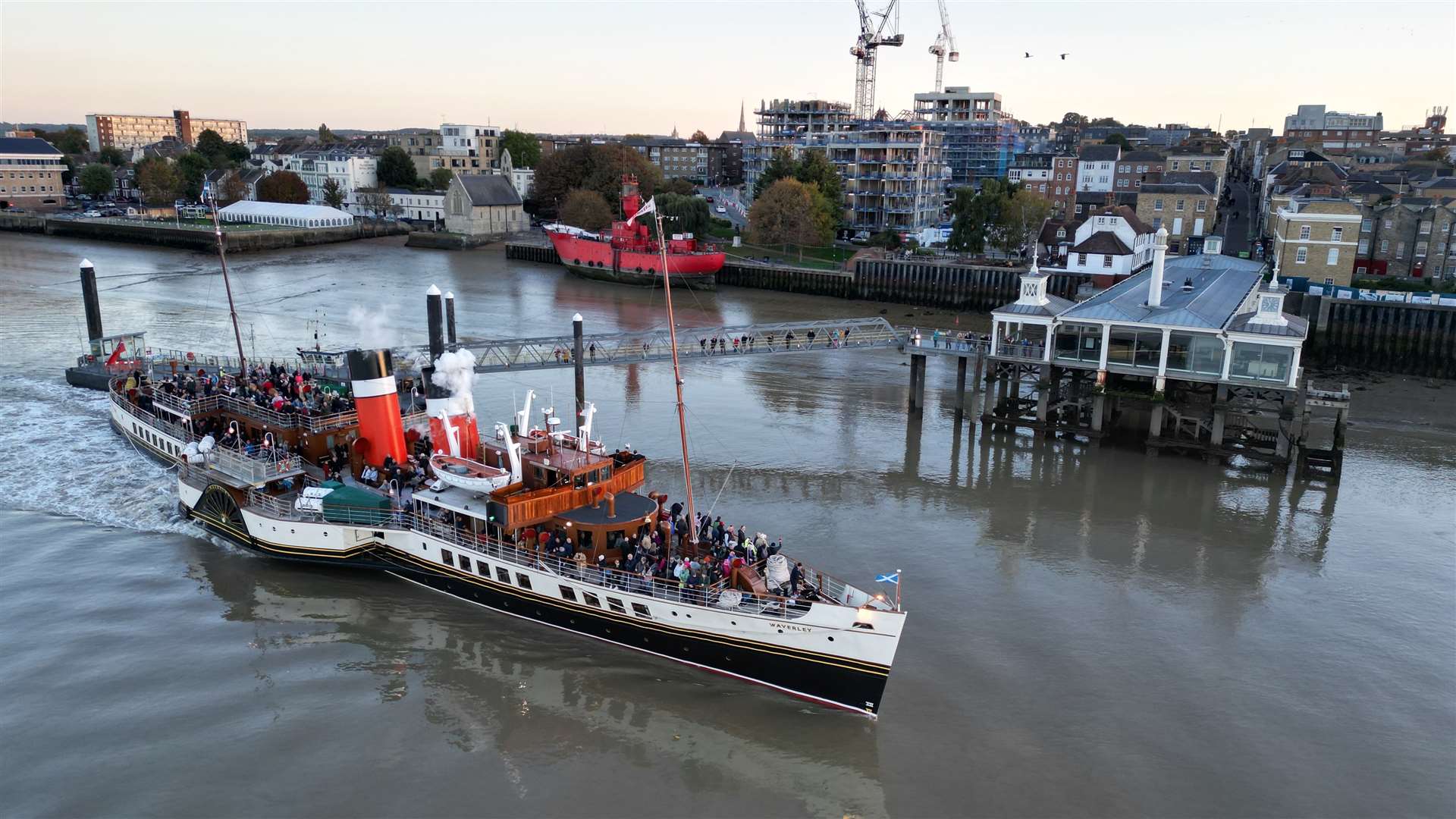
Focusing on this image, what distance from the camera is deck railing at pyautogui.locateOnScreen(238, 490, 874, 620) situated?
17.7 m

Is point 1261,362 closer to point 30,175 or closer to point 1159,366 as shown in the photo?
point 1159,366

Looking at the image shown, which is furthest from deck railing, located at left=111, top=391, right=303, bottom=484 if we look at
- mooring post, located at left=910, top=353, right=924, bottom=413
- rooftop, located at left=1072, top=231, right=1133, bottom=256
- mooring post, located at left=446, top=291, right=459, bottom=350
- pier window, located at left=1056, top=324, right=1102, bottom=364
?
rooftop, located at left=1072, top=231, right=1133, bottom=256

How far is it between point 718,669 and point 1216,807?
871cm

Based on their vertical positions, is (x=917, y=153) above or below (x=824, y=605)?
above

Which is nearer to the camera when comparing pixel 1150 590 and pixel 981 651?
pixel 981 651

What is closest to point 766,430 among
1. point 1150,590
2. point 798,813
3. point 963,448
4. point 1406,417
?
point 963,448

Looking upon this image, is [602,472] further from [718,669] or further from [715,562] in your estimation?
[718,669]

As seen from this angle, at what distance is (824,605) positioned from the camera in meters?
16.8

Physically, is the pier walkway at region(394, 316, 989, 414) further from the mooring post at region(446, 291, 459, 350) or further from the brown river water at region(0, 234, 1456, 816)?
the brown river water at region(0, 234, 1456, 816)

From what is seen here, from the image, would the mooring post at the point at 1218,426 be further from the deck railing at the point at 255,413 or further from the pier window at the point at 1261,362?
the deck railing at the point at 255,413

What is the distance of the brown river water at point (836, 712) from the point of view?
15305 millimetres

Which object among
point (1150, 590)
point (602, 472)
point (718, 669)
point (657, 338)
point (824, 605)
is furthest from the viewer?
point (657, 338)

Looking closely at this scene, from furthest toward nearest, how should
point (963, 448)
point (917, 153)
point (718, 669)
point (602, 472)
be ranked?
1. point (917, 153)
2. point (963, 448)
3. point (602, 472)
4. point (718, 669)

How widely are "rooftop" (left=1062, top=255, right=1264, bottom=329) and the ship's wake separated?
30066 mm
